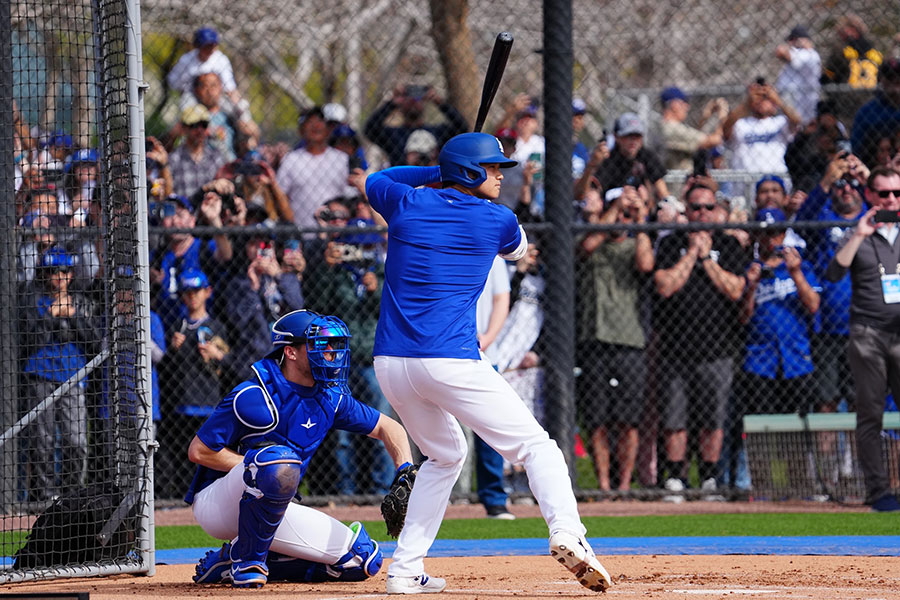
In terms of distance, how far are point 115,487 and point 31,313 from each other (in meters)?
2.77

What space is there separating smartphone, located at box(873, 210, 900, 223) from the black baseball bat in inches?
157

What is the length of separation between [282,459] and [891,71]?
297 inches

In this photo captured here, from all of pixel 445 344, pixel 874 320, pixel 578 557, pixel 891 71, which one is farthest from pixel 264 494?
pixel 891 71

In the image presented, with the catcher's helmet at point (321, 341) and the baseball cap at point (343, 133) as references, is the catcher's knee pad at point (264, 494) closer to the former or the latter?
the catcher's helmet at point (321, 341)

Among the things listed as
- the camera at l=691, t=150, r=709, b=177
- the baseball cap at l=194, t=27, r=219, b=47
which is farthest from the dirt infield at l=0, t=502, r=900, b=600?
the baseball cap at l=194, t=27, r=219, b=47

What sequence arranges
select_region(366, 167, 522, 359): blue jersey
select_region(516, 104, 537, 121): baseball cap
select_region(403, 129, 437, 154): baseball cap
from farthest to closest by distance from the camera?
select_region(516, 104, 537, 121): baseball cap → select_region(403, 129, 437, 154): baseball cap → select_region(366, 167, 522, 359): blue jersey

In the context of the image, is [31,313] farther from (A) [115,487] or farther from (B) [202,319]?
(A) [115,487]

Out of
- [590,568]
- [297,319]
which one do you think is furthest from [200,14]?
[590,568]

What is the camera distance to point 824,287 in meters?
10.1

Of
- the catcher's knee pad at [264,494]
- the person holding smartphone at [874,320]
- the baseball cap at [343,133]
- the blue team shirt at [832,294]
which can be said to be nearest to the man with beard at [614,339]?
the blue team shirt at [832,294]

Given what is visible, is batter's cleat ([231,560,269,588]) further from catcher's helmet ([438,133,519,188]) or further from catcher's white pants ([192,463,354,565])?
catcher's helmet ([438,133,519,188])

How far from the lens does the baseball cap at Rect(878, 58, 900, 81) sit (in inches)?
433

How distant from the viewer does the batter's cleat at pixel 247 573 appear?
5758 mm

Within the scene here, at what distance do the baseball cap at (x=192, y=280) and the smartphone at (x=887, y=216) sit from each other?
483cm
